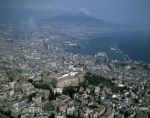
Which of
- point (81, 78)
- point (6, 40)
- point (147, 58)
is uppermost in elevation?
point (6, 40)

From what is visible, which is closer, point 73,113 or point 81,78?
point 73,113

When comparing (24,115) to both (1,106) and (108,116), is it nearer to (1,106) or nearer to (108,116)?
(1,106)

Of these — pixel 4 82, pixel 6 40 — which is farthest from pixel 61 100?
pixel 6 40

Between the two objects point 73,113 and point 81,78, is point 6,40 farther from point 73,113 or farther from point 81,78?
point 73,113

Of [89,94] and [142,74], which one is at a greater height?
[89,94]

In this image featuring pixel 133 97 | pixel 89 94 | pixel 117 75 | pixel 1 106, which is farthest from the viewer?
pixel 117 75

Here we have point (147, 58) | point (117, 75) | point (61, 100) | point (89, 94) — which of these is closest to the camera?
point (61, 100)

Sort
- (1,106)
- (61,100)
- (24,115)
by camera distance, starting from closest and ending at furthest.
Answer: (24,115) → (1,106) → (61,100)

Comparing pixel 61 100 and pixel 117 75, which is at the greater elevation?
pixel 61 100

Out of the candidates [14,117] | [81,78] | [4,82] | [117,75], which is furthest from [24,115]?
[117,75]
